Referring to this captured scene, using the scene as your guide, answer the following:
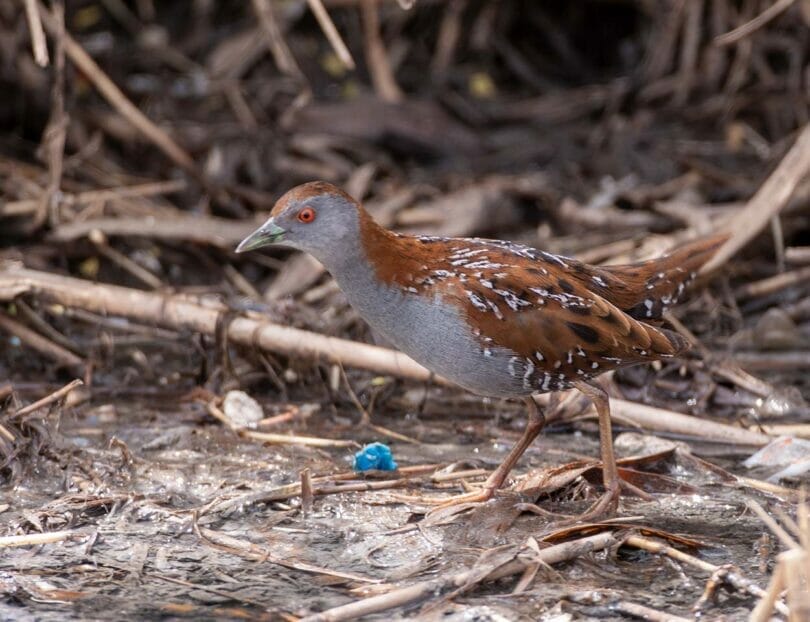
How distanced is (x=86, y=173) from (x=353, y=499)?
4.04 meters

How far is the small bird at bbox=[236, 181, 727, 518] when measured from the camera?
4.55m

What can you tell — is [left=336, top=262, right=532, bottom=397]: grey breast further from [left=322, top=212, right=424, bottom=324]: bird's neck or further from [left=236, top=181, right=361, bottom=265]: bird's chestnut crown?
[left=236, top=181, right=361, bottom=265]: bird's chestnut crown

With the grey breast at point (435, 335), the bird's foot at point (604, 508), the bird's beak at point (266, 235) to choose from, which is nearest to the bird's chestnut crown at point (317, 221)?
the bird's beak at point (266, 235)

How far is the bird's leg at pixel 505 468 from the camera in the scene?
4.73 m

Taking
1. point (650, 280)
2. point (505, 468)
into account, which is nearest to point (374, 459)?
point (505, 468)

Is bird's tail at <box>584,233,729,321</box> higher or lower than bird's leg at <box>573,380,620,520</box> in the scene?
higher

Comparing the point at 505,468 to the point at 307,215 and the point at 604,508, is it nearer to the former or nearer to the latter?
the point at 604,508

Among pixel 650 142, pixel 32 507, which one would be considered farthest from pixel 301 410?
pixel 650 142

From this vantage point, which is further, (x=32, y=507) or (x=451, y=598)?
(x=32, y=507)

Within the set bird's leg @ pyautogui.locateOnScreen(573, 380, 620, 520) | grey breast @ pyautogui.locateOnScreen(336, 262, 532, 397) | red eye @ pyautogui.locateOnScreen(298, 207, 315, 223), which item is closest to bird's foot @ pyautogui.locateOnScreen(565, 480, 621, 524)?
bird's leg @ pyautogui.locateOnScreen(573, 380, 620, 520)

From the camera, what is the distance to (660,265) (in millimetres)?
5227

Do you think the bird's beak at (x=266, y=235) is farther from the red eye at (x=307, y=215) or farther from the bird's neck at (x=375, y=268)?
the bird's neck at (x=375, y=268)

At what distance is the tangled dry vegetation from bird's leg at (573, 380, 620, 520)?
0.37 ft

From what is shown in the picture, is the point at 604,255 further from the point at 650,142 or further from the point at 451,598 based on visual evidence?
the point at 451,598
